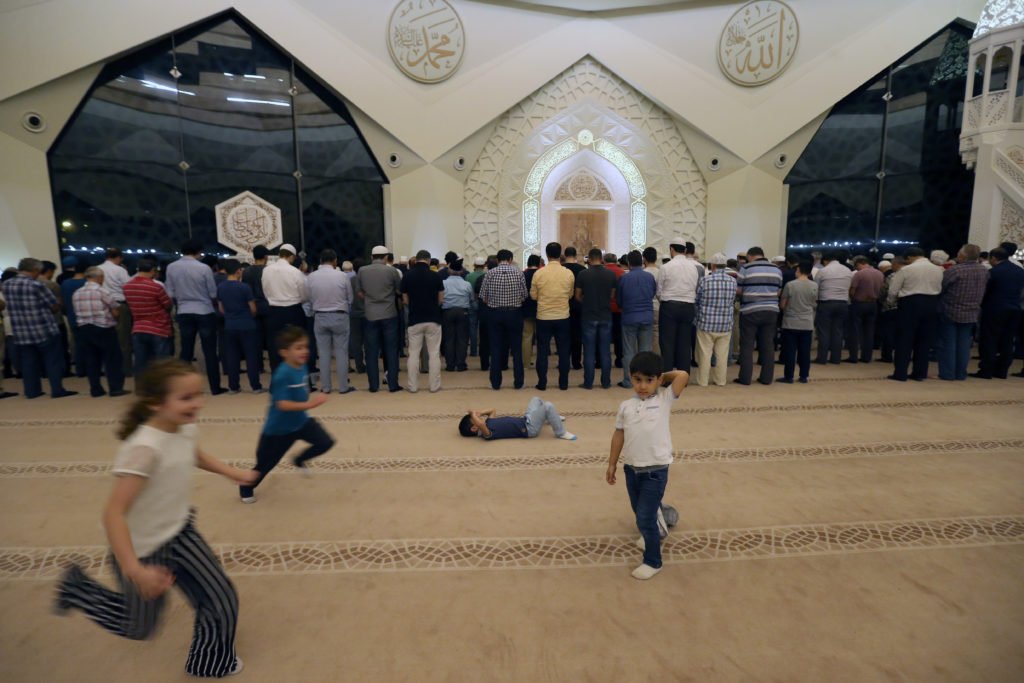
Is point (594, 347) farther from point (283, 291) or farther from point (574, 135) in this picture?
point (574, 135)

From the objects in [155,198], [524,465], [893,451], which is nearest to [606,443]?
[524,465]

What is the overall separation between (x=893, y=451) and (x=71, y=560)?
4.57 m

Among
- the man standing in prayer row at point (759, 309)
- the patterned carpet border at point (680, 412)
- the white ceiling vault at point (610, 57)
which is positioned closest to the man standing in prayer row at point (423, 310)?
the patterned carpet border at point (680, 412)

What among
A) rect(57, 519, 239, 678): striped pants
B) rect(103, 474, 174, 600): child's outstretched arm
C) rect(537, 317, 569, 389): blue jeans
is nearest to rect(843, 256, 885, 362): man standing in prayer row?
rect(537, 317, 569, 389): blue jeans

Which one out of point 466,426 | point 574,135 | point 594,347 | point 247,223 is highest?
point 574,135

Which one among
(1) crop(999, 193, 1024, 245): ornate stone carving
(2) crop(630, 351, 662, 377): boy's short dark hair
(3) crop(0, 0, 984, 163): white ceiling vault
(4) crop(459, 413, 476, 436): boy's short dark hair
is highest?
(3) crop(0, 0, 984, 163): white ceiling vault

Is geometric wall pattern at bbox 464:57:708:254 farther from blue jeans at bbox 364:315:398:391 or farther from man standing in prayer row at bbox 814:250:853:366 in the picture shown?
blue jeans at bbox 364:315:398:391

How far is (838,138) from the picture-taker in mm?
10211

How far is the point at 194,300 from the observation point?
518 centimetres

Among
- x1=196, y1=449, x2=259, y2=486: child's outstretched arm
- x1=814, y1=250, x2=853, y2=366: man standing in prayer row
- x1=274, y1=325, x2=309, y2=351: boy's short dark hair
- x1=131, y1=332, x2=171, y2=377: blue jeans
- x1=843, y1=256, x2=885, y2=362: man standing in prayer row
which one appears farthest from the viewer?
x1=843, y1=256, x2=885, y2=362: man standing in prayer row

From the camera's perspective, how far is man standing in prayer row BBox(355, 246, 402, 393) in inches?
201

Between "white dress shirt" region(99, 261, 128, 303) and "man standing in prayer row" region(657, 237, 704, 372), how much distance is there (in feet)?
19.1

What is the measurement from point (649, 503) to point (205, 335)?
4.87m

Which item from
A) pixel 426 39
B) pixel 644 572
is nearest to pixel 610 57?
pixel 426 39
